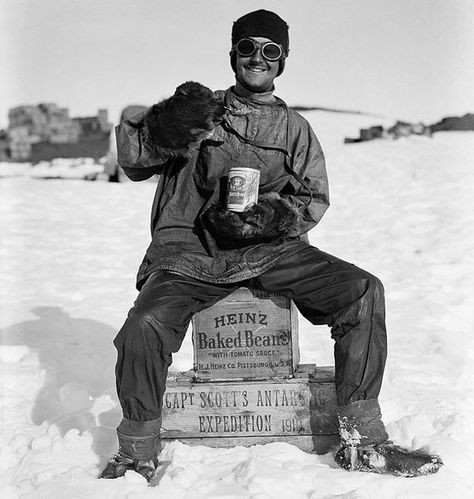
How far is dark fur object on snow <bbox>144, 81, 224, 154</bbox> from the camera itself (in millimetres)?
3037

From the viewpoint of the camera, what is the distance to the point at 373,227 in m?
8.72

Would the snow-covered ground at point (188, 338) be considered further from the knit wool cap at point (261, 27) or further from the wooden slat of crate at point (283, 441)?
the knit wool cap at point (261, 27)

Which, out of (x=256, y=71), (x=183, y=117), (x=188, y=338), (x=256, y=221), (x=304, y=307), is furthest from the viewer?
(x=188, y=338)

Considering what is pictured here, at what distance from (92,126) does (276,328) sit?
757 inches

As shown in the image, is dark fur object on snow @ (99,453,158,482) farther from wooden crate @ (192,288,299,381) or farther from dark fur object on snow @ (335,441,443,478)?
dark fur object on snow @ (335,441,443,478)

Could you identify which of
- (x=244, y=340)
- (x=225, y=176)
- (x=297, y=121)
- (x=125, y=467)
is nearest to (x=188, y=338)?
(x=244, y=340)

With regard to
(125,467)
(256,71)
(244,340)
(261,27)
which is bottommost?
(125,467)

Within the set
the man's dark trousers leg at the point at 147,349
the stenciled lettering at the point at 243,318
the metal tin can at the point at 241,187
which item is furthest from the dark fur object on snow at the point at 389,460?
the metal tin can at the point at 241,187

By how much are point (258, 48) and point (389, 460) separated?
1768mm

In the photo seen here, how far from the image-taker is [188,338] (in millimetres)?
5266

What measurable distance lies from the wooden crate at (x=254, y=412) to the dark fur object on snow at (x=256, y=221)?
0.61 meters

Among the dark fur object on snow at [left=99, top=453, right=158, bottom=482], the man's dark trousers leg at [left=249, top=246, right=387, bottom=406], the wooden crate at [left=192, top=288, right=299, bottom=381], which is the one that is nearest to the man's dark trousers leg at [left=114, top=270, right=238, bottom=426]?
the dark fur object on snow at [left=99, top=453, right=158, bottom=482]

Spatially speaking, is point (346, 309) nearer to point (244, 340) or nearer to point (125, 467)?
point (244, 340)

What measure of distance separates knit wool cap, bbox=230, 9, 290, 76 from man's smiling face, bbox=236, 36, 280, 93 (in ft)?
0.09
